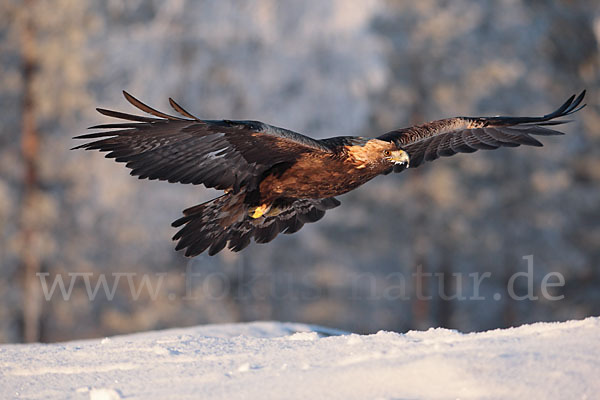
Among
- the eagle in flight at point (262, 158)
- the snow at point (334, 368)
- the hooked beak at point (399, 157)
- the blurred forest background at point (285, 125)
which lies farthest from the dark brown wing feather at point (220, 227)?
the blurred forest background at point (285, 125)

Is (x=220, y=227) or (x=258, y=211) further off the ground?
(x=258, y=211)

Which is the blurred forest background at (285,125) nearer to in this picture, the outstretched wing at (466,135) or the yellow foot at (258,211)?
the yellow foot at (258,211)

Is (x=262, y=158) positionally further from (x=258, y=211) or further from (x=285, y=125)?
(x=285, y=125)

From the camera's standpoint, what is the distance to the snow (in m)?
3.54

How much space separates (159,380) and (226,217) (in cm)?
243

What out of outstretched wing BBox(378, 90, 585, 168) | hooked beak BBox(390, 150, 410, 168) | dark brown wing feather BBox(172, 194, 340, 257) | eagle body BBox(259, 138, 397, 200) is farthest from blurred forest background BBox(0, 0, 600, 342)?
hooked beak BBox(390, 150, 410, 168)

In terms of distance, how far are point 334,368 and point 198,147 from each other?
2.10 meters

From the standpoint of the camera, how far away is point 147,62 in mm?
19641

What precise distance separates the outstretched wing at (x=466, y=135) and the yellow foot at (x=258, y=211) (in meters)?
1.06

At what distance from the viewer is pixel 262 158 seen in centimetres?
563

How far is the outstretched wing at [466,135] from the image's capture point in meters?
6.31

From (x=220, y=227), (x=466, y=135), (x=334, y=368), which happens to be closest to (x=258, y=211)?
(x=220, y=227)

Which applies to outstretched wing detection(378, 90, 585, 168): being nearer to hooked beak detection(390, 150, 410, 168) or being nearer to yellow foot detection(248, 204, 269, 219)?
hooked beak detection(390, 150, 410, 168)

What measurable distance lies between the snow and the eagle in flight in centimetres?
127
